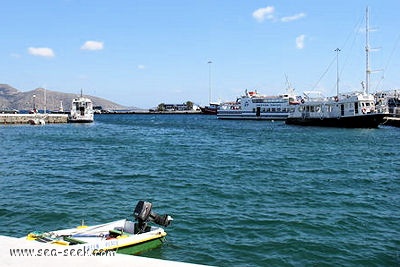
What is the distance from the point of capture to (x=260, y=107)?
409ft

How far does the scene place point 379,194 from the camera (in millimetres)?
19531

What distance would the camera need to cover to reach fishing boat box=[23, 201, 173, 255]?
1047 cm

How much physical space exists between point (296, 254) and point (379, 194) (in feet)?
31.6

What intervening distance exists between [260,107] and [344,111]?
168 ft

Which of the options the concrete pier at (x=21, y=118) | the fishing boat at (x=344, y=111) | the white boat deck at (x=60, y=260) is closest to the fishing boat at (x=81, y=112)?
the concrete pier at (x=21, y=118)

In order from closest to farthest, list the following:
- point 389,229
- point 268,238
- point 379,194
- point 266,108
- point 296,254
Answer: point 296,254 < point 268,238 < point 389,229 < point 379,194 < point 266,108

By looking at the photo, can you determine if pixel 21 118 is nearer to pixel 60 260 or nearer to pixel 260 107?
pixel 260 107

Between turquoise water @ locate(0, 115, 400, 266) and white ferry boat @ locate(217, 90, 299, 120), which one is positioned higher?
white ferry boat @ locate(217, 90, 299, 120)

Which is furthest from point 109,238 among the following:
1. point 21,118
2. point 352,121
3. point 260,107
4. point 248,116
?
point 248,116

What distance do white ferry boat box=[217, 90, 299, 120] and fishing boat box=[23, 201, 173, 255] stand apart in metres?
105

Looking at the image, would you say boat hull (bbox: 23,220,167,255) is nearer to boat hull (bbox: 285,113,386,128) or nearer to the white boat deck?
the white boat deck

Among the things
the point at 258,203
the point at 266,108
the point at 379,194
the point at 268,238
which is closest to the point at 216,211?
the point at 258,203

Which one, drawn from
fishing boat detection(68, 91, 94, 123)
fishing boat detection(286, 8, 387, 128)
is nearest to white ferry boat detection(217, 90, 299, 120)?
fishing boat detection(286, 8, 387, 128)

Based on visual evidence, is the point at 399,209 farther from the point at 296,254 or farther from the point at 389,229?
the point at 296,254
